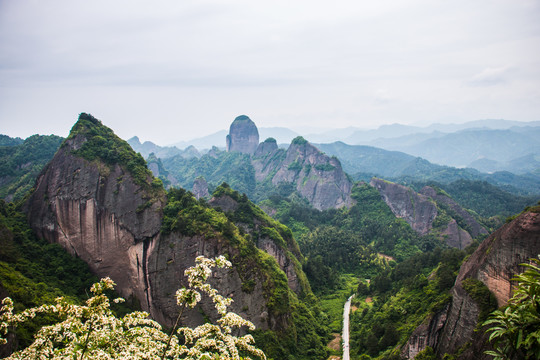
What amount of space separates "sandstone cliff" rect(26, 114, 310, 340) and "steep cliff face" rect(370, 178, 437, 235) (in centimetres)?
5444

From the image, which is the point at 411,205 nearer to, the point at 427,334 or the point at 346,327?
the point at 346,327

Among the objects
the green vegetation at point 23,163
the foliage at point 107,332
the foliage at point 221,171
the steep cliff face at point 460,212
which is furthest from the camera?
the foliage at point 221,171

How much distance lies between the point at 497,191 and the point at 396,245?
221 feet

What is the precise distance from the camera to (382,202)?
298 feet

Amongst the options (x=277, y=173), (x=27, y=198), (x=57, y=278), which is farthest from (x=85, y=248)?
(x=277, y=173)

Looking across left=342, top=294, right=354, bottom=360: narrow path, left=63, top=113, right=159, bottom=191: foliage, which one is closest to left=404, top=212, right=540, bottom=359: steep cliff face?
left=342, top=294, right=354, bottom=360: narrow path

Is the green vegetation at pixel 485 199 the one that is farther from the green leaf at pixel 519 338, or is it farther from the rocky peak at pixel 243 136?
the green leaf at pixel 519 338

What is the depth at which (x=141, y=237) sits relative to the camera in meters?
34.1

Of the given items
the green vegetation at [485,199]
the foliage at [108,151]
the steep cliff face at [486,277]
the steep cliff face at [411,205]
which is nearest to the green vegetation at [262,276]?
the foliage at [108,151]

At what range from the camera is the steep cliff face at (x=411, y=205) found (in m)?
78.2

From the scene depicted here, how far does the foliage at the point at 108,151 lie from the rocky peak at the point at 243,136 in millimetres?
153590

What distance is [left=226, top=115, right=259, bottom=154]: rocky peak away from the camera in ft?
639

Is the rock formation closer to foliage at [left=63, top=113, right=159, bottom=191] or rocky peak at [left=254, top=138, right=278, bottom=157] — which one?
rocky peak at [left=254, top=138, right=278, bottom=157]

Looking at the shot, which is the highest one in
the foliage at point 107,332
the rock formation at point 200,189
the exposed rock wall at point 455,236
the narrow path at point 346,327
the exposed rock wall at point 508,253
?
the foliage at point 107,332
